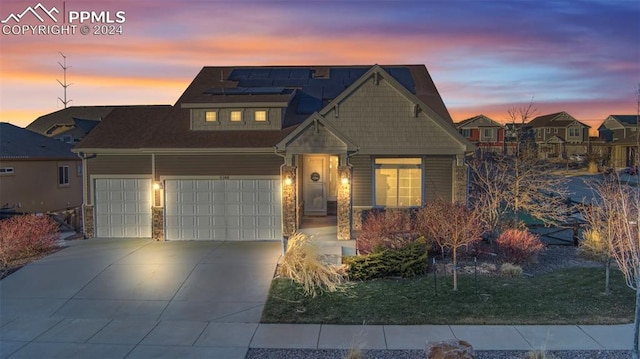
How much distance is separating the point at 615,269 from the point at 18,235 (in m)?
17.0

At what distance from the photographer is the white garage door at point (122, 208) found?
17328 mm

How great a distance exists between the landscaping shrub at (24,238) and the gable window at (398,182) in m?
10.9

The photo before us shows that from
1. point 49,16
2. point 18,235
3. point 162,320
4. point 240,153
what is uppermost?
point 49,16

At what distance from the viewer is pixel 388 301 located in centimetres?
1048

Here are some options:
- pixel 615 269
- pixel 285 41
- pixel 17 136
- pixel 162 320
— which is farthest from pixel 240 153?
pixel 17 136

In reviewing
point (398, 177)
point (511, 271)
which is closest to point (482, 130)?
point (398, 177)

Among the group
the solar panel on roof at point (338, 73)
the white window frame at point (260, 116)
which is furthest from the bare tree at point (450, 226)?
the solar panel on roof at point (338, 73)

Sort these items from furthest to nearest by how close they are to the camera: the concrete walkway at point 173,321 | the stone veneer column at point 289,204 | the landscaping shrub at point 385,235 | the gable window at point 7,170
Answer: the gable window at point 7,170
the stone veneer column at point 289,204
the landscaping shrub at point 385,235
the concrete walkway at point 173,321

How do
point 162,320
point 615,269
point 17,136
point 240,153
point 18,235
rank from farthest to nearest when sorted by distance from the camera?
point 17,136
point 240,153
point 18,235
point 615,269
point 162,320

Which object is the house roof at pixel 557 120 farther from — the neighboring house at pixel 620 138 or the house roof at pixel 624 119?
the house roof at pixel 624 119

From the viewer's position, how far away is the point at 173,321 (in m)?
9.80

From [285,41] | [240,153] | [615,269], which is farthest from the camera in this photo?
[285,41]

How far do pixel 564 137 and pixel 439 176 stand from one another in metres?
67.0

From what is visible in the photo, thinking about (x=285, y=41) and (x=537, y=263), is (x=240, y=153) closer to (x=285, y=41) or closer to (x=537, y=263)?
(x=285, y=41)
